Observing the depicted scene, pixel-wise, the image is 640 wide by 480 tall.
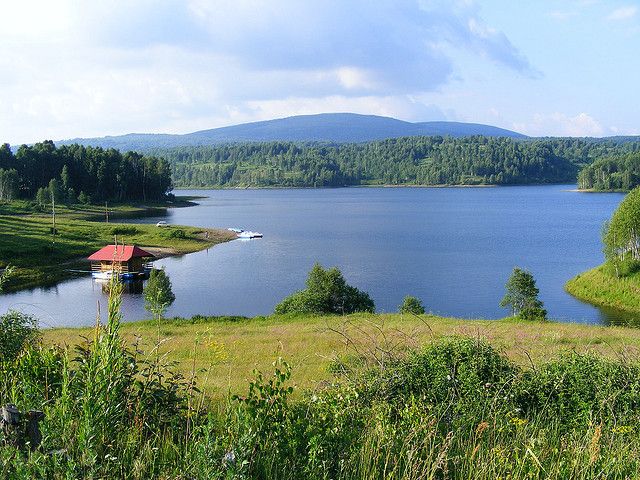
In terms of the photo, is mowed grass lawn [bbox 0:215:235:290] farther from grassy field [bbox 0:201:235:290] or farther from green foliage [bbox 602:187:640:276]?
green foliage [bbox 602:187:640:276]

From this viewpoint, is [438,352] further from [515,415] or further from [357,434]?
[357,434]

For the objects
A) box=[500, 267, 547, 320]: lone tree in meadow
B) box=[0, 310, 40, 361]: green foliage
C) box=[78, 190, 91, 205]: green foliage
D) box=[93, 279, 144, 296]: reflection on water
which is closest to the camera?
box=[0, 310, 40, 361]: green foliage

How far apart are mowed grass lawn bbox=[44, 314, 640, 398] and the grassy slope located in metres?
22.6

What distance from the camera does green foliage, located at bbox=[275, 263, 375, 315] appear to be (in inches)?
1216

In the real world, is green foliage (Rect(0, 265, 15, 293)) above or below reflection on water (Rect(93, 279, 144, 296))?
above

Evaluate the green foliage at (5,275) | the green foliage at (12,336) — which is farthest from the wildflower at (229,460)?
the green foliage at (12,336)

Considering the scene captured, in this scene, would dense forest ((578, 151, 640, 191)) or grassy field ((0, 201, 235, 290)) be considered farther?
dense forest ((578, 151, 640, 191))

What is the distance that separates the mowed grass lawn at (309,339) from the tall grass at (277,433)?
6.68m

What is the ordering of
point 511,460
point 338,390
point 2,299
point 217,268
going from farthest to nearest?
point 217,268 → point 2,299 → point 338,390 → point 511,460

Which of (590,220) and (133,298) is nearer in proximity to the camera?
(133,298)

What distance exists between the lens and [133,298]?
1718 inches

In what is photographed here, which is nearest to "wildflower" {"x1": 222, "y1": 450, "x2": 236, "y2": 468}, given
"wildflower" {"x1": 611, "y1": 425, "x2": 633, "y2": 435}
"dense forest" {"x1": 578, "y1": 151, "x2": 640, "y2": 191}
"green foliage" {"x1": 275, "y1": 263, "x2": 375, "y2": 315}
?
"wildflower" {"x1": 611, "y1": 425, "x2": 633, "y2": 435}

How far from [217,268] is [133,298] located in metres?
14.7

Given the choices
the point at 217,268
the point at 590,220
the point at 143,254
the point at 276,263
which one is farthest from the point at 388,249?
the point at 590,220
